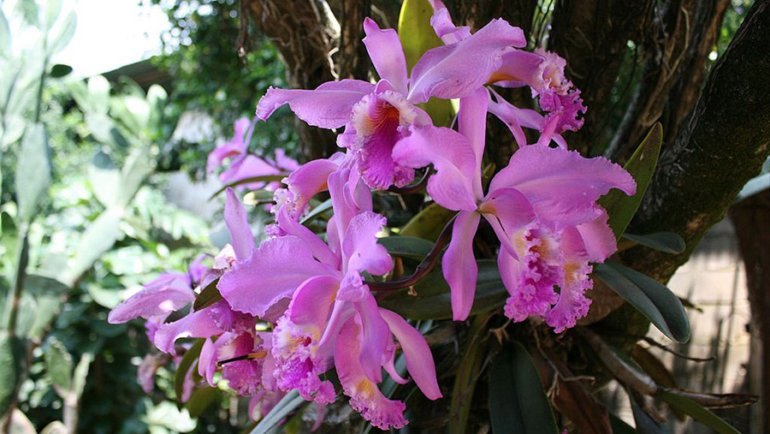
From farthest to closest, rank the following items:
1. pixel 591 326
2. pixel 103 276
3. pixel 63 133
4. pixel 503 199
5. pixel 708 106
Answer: pixel 63 133 → pixel 103 276 → pixel 591 326 → pixel 708 106 → pixel 503 199

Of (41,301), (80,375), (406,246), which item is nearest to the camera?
(406,246)

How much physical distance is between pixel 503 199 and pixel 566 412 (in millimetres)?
238

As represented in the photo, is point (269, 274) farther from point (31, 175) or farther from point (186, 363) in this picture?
point (31, 175)

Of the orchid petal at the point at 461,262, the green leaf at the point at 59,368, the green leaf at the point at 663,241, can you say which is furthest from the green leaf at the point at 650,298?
the green leaf at the point at 59,368

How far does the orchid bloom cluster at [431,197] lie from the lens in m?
0.35

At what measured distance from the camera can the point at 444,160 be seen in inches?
13.6

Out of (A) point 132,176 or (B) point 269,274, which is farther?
(A) point 132,176

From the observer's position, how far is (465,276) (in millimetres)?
373

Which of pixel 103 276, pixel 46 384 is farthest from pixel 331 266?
pixel 46 384

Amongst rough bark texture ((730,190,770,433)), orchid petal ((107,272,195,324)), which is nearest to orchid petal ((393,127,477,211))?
orchid petal ((107,272,195,324))

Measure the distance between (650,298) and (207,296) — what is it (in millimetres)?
280


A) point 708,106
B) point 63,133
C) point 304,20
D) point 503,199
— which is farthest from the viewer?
point 63,133

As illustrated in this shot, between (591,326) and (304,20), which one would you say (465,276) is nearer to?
(591,326)

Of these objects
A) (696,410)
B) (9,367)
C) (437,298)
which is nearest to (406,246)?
(437,298)
